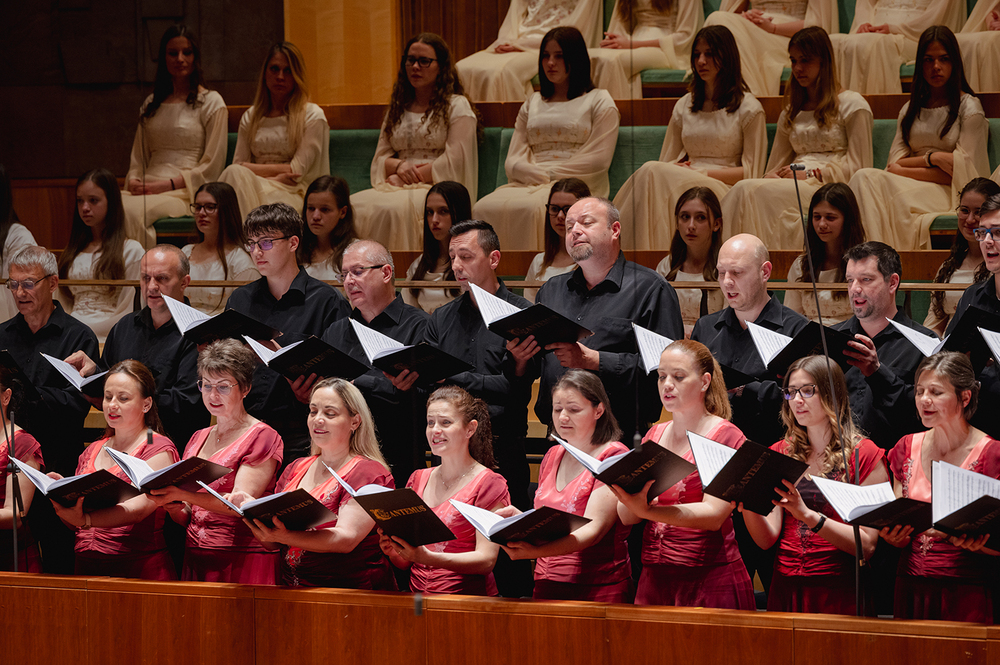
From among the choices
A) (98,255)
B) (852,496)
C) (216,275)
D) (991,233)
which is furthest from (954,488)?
(98,255)

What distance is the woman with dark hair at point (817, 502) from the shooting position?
83.9 inches

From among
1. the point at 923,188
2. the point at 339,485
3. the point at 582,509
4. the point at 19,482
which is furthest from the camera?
the point at 923,188

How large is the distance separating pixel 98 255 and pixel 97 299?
0.19m

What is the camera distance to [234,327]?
2605 mm

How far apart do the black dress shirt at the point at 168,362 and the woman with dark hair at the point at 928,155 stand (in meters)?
2.04

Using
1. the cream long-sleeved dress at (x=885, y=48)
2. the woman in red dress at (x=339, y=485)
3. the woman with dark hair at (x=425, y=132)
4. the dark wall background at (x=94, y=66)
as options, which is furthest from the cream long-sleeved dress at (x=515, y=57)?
the woman in red dress at (x=339, y=485)

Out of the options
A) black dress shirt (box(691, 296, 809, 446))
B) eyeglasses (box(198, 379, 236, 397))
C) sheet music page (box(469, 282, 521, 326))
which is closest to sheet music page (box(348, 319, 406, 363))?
sheet music page (box(469, 282, 521, 326))

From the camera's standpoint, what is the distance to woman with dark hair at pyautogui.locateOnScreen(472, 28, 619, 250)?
3617 mm

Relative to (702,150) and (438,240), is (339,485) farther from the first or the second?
(702,150)

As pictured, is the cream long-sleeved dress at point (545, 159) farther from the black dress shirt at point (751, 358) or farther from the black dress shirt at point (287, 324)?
the black dress shirt at point (751, 358)

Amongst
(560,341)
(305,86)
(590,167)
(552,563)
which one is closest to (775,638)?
(552,563)

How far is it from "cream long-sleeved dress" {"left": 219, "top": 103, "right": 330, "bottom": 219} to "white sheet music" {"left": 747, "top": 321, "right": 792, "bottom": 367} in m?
2.11

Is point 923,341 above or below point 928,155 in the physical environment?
below

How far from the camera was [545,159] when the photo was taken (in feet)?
12.3
